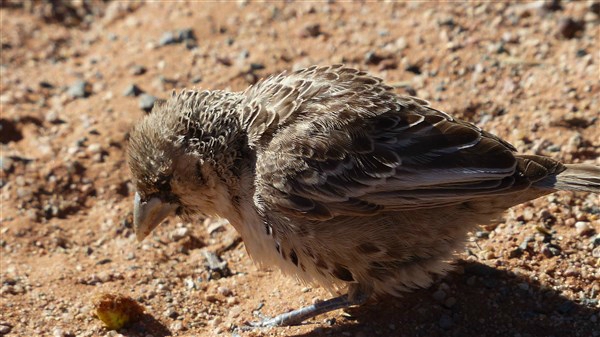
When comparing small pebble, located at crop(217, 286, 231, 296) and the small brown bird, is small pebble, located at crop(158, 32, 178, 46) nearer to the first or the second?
the small brown bird

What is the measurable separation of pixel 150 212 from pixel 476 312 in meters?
2.52

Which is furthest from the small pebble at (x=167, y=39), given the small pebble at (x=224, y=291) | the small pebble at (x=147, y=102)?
the small pebble at (x=224, y=291)

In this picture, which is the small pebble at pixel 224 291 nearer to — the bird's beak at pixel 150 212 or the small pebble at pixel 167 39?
the bird's beak at pixel 150 212

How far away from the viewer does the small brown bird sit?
5.52 m

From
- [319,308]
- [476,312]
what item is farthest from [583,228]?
[319,308]

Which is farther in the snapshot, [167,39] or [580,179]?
[167,39]

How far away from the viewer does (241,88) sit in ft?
28.8

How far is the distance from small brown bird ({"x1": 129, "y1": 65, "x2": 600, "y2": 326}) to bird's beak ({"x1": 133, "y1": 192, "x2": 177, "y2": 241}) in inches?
6.9

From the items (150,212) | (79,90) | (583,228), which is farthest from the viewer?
(79,90)

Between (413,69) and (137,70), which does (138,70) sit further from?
(413,69)

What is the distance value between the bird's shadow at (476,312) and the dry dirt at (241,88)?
0.01m

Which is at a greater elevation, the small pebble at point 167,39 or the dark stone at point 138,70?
the small pebble at point 167,39

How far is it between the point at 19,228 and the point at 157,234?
1.23 meters

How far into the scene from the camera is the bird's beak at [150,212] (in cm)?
615
